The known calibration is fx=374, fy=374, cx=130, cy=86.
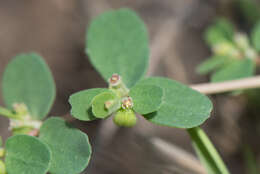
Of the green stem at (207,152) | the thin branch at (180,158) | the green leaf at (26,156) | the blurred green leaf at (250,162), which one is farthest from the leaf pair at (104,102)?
the blurred green leaf at (250,162)

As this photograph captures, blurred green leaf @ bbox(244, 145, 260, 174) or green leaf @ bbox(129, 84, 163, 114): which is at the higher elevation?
green leaf @ bbox(129, 84, 163, 114)

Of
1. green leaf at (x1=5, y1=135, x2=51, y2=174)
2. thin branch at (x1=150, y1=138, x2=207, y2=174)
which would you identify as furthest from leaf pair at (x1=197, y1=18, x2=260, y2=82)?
green leaf at (x1=5, y1=135, x2=51, y2=174)

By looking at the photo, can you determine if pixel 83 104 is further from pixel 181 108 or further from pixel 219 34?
pixel 219 34

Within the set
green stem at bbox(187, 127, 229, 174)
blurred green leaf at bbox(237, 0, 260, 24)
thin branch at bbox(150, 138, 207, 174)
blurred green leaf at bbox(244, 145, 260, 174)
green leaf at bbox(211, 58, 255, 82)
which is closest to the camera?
green stem at bbox(187, 127, 229, 174)

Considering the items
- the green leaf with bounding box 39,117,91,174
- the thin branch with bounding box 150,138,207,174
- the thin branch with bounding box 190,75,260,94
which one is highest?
the green leaf with bounding box 39,117,91,174

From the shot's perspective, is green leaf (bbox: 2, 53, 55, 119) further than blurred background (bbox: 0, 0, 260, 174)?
No

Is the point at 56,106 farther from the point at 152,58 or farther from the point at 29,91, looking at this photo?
the point at 29,91

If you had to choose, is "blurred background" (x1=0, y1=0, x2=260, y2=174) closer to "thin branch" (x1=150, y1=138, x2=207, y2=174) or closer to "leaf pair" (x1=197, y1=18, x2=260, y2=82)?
"thin branch" (x1=150, y1=138, x2=207, y2=174)

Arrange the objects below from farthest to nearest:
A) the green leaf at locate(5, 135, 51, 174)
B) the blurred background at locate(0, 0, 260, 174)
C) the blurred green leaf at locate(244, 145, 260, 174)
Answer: the blurred background at locate(0, 0, 260, 174) < the blurred green leaf at locate(244, 145, 260, 174) < the green leaf at locate(5, 135, 51, 174)
